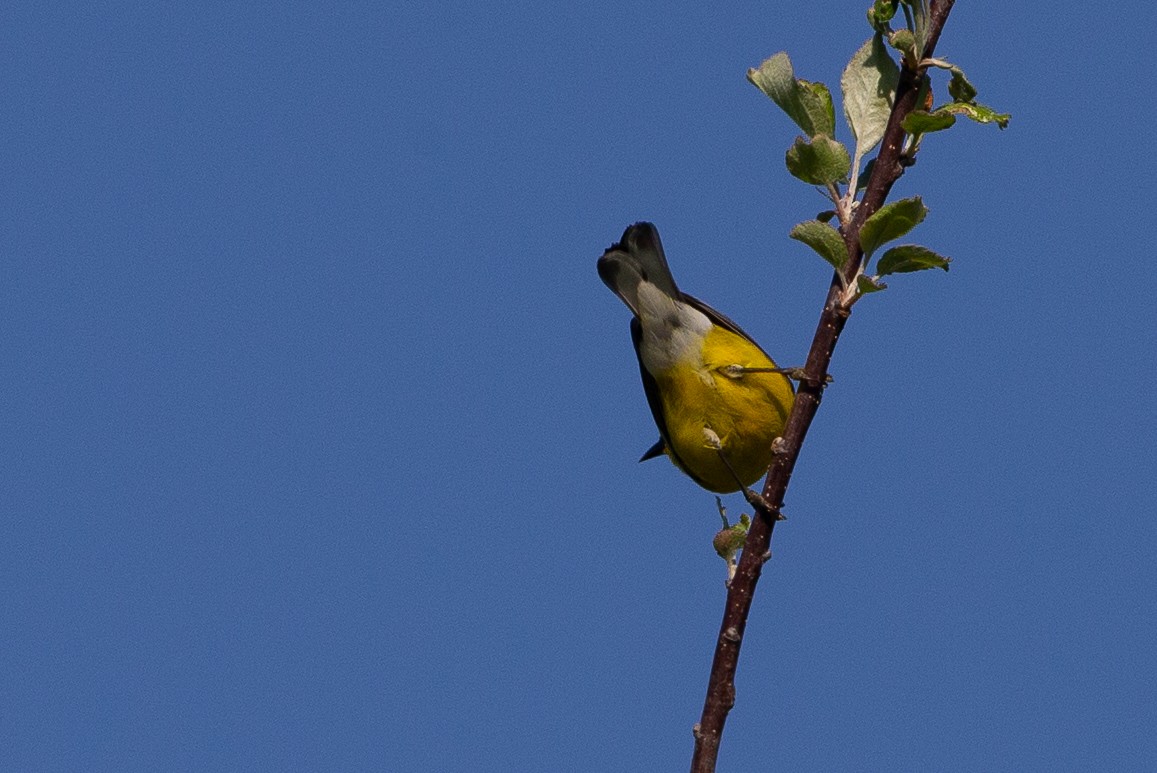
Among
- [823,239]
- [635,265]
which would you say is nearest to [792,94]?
[823,239]

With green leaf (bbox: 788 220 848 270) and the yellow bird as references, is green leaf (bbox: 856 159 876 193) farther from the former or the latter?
the yellow bird

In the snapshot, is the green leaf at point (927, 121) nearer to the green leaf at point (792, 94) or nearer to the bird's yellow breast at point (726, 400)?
the green leaf at point (792, 94)

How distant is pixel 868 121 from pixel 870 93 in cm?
10

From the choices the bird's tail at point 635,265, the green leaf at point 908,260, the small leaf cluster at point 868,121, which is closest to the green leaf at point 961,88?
the small leaf cluster at point 868,121

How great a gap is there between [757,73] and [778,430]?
9.81ft

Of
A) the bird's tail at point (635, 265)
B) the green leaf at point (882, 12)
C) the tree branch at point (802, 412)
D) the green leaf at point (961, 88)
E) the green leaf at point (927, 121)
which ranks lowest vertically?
the tree branch at point (802, 412)

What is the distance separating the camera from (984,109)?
365 centimetres

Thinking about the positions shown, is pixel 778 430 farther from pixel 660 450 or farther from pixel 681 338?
pixel 660 450

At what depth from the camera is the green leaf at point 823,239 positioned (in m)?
3.59

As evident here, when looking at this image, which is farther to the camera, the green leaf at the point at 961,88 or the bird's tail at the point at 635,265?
the bird's tail at the point at 635,265

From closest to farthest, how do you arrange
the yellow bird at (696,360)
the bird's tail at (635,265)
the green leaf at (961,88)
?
the green leaf at (961,88)
the bird's tail at (635,265)
the yellow bird at (696,360)

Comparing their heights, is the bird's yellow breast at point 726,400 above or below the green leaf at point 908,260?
above

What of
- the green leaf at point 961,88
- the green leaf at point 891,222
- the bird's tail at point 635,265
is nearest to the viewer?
the green leaf at point 891,222

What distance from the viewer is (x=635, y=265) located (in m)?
6.53
